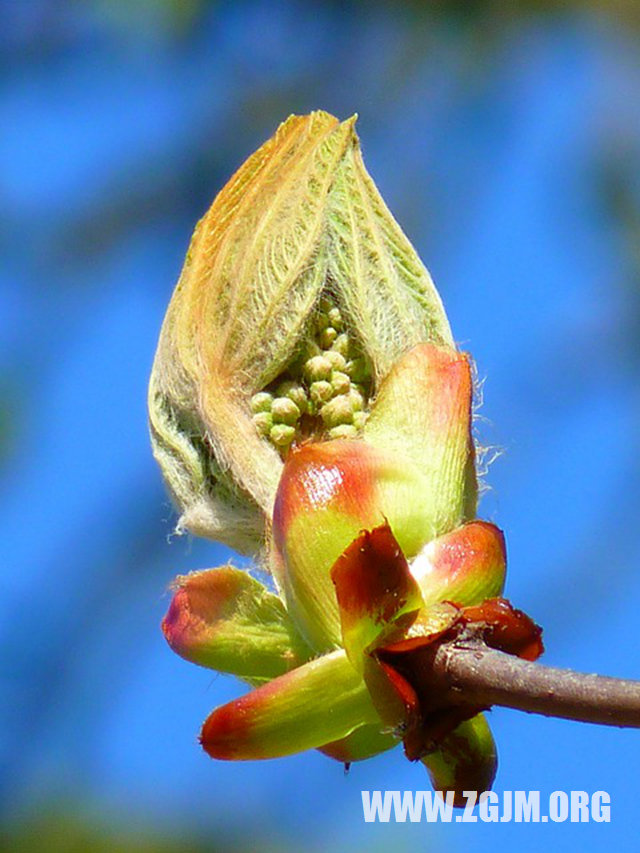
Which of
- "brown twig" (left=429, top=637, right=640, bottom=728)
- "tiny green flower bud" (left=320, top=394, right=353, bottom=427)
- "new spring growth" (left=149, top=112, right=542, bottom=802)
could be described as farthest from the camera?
"tiny green flower bud" (left=320, top=394, right=353, bottom=427)

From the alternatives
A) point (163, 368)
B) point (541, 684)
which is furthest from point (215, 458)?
point (541, 684)

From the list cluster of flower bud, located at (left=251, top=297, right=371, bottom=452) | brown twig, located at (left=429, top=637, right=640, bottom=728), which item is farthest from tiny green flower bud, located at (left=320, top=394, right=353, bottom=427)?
brown twig, located at (left=429, top=637, right=640, bottom=728)

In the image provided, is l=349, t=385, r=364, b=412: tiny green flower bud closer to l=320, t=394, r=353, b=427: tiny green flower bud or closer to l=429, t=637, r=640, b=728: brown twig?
l=320, t=394, r=353, b=427: tiny green flower bud

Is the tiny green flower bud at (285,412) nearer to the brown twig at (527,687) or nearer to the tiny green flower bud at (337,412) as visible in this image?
the tiny green flower bud at (337,412)

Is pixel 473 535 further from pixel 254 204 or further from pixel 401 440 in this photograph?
pixel 254 204

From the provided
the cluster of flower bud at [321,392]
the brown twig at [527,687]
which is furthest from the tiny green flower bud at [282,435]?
the brown twig at [527,687]

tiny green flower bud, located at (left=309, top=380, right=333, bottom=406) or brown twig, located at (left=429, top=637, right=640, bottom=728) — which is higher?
tiny green flower bud, located at (left=309, top=380, right=333, bottom=406)

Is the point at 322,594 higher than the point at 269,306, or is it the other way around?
the point at 269,306
